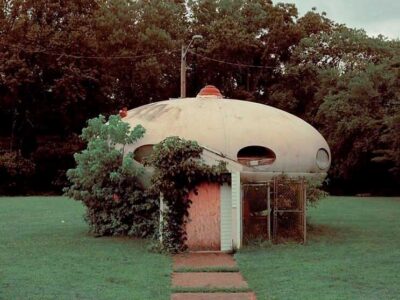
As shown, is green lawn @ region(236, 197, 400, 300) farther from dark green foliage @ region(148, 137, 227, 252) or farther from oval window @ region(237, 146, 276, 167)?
oval window @ region(237, 146, 276, 167)

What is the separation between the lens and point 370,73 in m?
45.3

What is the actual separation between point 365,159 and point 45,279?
122ft

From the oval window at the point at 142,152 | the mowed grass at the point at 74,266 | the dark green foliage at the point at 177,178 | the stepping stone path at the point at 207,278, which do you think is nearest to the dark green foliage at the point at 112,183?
the oval window at the point at 142,152

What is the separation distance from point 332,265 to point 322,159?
7.37m

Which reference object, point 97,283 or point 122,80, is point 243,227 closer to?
point 97,283

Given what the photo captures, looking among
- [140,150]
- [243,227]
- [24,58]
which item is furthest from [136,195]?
[24,58]

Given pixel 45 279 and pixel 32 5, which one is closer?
pixel 45 279

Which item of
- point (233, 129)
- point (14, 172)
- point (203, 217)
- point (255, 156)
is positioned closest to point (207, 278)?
point (203, 217)

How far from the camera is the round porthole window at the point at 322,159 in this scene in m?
21.4

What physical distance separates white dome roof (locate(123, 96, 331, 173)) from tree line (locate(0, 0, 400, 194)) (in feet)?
70.8

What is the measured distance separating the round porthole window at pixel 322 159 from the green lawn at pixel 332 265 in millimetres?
2045

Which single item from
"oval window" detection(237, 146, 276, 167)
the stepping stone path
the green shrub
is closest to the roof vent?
"oval window" detection(237, 146, 276, 167)

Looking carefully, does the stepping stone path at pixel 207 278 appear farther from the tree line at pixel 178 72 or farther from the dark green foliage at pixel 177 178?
the tree line at pixel 178 72

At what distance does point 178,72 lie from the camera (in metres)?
55.2
